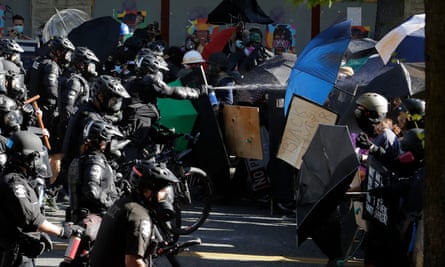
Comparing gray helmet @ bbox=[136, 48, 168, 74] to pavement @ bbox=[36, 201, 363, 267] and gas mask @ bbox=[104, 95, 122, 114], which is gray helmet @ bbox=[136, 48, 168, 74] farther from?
gas mask @ bbox=[104, 95, 122, 114]

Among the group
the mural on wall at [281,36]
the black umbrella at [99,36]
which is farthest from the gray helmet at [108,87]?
the mural on wall at [281,36]

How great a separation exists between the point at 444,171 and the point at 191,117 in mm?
7271

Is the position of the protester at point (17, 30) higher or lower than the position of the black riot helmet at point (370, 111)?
lower

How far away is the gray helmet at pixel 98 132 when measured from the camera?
7.16m

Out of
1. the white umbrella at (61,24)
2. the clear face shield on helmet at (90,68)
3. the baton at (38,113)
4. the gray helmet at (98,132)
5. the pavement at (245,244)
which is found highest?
the gray helmet at (98,132)

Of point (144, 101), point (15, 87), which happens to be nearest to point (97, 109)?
point (144, 101)

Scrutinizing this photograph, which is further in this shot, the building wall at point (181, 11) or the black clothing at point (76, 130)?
the building wall at point (181, 11)

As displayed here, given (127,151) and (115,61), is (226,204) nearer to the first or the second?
(127,151)

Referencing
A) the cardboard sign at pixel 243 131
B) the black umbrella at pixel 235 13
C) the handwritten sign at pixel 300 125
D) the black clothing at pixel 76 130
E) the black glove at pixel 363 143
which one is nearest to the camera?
the black glove at pixel 363 143

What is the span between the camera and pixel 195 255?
362 inches

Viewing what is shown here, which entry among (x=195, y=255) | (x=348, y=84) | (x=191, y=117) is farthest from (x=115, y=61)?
(x=195, y=255)

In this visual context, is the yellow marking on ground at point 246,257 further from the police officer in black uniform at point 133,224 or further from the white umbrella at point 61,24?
the white umbrella at point 61,24

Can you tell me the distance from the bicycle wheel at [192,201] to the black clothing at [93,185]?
2369 millimetres

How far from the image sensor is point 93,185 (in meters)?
6.84
